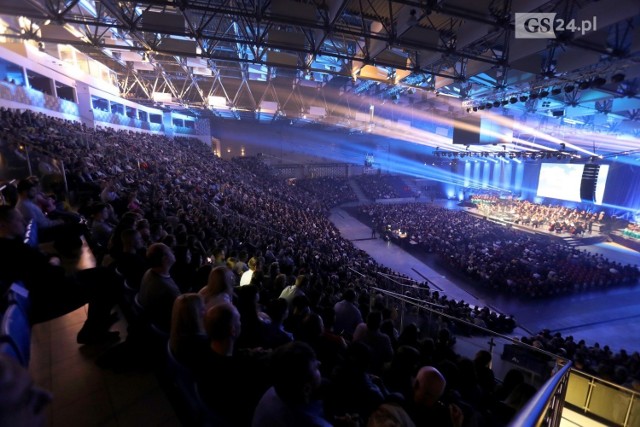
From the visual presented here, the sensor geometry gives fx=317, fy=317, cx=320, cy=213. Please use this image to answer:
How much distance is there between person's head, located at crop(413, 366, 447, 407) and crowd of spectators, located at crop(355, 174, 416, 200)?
Result: 28.8m

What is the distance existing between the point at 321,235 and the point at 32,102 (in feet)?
44.8

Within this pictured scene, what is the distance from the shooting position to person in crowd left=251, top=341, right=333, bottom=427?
1.33 metres

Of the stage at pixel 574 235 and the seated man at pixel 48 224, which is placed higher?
the seated man at pixel 48 224

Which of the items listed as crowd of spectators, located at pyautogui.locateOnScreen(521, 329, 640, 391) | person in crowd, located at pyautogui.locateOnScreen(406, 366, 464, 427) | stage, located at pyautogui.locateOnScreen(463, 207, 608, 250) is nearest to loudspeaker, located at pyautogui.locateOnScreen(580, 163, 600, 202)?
stage, located at pyautogui.locateOnScreen(463, 207, 608, 250)

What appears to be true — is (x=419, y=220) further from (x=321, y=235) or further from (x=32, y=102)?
(x=32, y=102)

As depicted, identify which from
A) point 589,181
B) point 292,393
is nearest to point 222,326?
point 292,393

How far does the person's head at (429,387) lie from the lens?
198cm

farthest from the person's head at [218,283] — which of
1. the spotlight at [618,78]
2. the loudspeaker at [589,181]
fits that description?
the loudspeaker at [589,181]

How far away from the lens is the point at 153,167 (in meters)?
13.5

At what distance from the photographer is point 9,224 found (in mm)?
2393

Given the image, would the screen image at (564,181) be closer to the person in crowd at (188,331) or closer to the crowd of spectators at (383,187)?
the crowd of spectators at (383,187)

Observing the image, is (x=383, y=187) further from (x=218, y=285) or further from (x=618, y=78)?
(x=218, y=285)

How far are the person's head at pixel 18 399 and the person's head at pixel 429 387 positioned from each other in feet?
6.18

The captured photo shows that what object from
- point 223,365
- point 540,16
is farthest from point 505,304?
point 223,365
